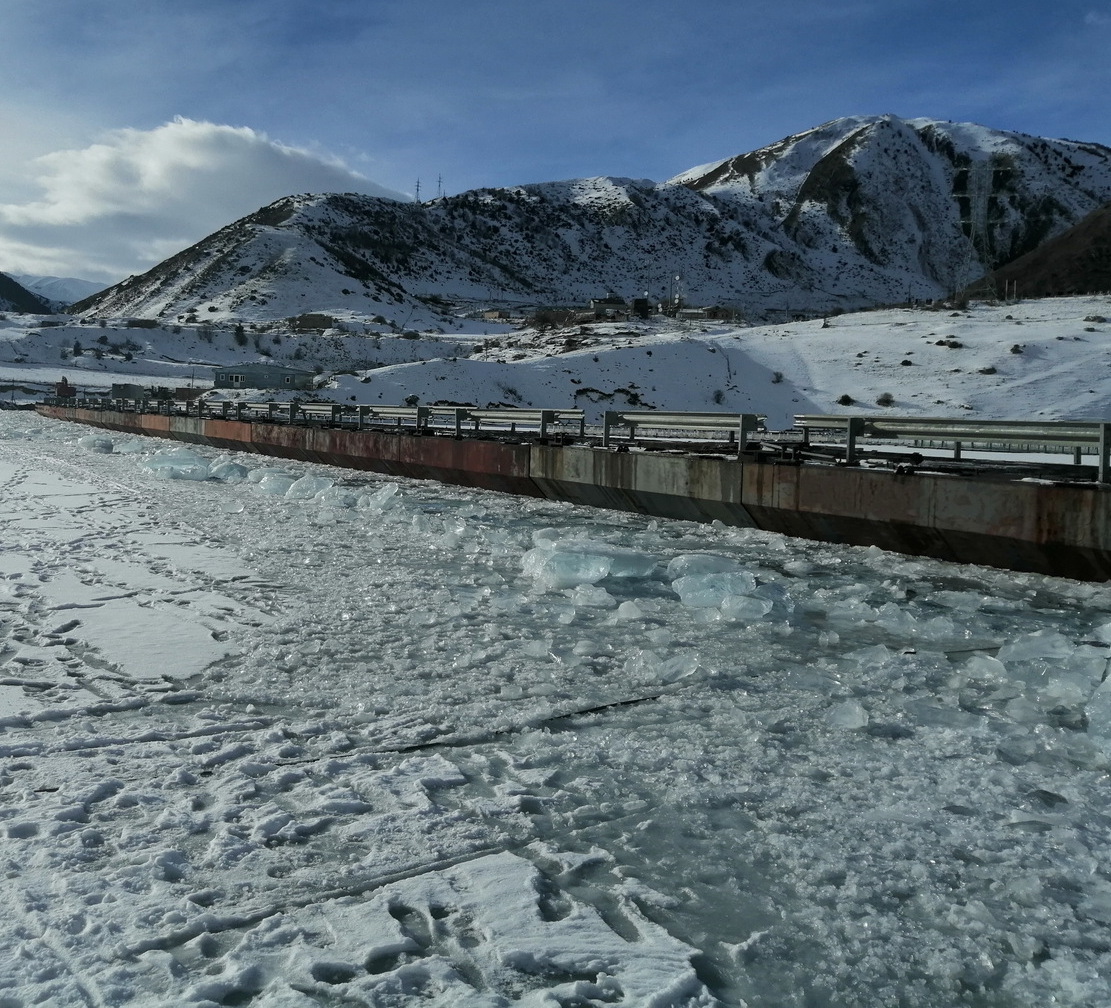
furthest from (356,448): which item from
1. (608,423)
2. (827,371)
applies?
(827,371)

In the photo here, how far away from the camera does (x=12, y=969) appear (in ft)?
9.52

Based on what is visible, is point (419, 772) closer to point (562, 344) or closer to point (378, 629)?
point (378, 629)

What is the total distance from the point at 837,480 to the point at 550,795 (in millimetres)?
8668

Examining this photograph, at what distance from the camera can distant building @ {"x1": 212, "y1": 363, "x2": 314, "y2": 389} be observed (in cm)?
7944

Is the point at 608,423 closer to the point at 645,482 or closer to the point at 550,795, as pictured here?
the point at 645,482

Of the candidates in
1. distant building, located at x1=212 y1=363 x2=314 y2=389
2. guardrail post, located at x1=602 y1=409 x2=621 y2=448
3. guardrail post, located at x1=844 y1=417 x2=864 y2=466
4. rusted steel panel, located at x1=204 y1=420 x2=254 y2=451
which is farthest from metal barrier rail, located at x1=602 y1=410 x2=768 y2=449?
distant building, located at x1=212 y1=363 x2=314 y2=389

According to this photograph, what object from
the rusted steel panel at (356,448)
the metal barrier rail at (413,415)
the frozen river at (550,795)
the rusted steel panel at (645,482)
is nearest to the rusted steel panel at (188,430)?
the metal barrier rail at (413,415)

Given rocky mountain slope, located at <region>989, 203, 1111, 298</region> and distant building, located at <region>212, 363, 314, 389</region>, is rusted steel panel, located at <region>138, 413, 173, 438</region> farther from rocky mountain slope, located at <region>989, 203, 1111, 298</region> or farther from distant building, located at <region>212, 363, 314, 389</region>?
rocky mountain slope, located at <region>989, 203, 1111, 298</region>

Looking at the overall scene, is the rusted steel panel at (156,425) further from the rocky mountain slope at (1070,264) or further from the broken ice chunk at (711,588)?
the rocky mountain slope at (1070,264)

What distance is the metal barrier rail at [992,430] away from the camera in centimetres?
991

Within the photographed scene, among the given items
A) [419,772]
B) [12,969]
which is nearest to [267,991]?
[12,969]

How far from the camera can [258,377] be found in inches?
3162

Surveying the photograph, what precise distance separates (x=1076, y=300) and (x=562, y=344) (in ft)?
136

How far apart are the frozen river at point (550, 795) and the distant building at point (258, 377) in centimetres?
7402
